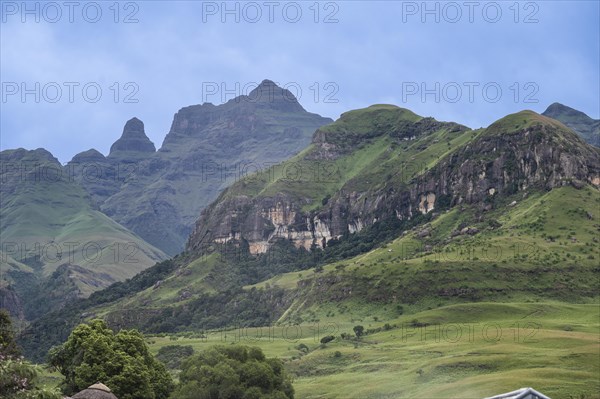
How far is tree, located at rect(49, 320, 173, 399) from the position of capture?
261ft

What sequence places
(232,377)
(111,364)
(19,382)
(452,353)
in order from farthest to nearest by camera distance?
1. (452,353)
2. (232,377)
3. (111,364)
4. (19,382)

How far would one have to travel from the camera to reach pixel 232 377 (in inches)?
3219

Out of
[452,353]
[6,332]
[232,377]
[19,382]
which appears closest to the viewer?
[19,382]

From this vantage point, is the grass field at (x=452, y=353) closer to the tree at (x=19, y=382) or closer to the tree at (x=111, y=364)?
the tree at (x=111, y=364)

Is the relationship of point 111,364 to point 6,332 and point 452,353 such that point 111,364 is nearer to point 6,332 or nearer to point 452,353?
point 6,332

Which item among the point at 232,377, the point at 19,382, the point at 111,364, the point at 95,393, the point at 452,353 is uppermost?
the point at 19,382

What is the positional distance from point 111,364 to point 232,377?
11.2 metres

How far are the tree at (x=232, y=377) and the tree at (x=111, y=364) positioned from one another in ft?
9.22

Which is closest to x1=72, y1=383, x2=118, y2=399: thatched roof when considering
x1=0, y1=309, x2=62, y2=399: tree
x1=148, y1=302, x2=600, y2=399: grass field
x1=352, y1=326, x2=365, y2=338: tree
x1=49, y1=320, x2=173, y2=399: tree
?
x1=49, y1=320, x2=173, y2=399: tree

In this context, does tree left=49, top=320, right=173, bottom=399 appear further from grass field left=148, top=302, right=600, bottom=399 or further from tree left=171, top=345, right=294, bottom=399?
grass field left=148, top=302, right=600, bottom=399

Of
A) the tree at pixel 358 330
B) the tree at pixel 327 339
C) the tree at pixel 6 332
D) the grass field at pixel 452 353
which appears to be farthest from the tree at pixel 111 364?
the tree at pixel 358 330

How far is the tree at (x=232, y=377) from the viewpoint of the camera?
81.2 m

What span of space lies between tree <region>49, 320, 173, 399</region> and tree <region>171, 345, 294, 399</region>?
2.81 metres

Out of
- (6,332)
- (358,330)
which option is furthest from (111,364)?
(358,330)
